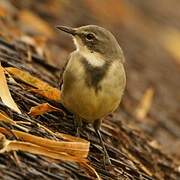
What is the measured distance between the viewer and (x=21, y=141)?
4.78 metres

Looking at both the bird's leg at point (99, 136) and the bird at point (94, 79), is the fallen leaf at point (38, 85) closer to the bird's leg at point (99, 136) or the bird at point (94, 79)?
the bird at point (94, 79)

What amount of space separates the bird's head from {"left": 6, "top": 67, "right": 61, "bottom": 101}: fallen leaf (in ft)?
1.19

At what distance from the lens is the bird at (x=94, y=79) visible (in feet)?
18.6

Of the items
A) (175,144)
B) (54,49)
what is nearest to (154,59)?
(54,49)

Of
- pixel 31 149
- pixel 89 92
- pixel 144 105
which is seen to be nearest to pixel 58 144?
pixel 31 149

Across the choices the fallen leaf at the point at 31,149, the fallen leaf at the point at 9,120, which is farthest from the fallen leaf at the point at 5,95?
the fallen leaf at the point at 31,149

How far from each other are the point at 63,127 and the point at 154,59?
20.4 feet

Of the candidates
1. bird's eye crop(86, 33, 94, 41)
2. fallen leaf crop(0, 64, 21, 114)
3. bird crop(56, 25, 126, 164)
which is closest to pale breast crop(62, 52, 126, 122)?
bird crop(56, 25, 126, 164)

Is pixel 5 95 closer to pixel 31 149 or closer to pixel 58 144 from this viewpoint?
pixel 58 144

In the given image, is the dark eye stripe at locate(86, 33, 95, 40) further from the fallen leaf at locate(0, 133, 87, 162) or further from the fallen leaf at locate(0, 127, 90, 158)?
the fallen leaf at locate(0, 133, 87, 162)

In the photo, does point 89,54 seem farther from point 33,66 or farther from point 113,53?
point 33,66

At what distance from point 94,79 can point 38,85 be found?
557 mm

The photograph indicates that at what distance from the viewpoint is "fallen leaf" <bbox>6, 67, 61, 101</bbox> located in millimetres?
5938

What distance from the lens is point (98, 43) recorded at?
19.9 ft
